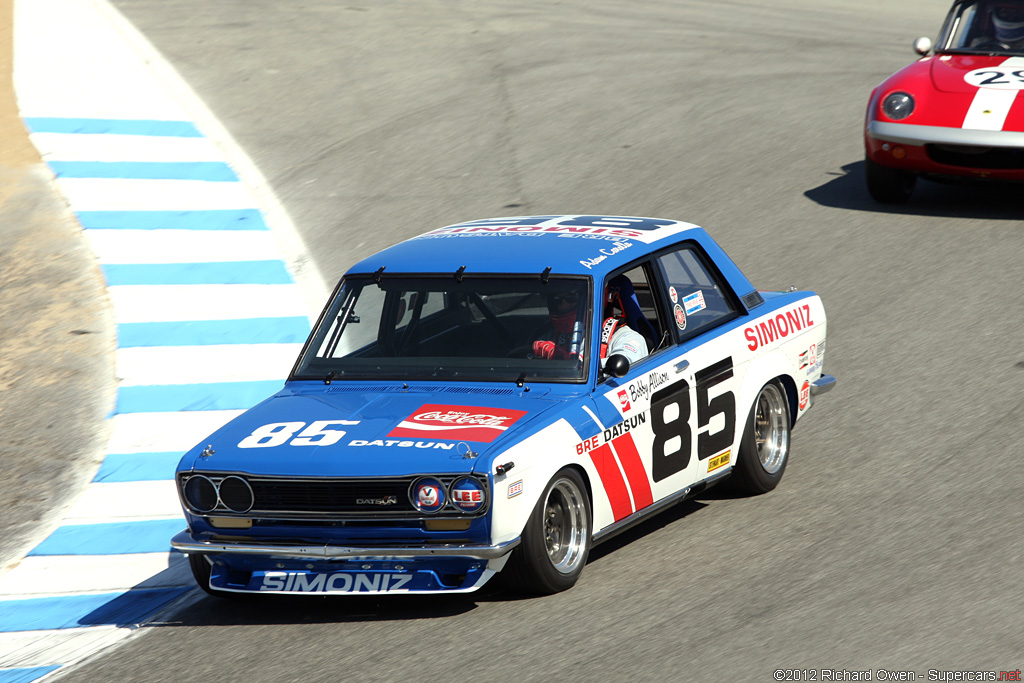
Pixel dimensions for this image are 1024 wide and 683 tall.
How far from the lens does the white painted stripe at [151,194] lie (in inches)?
483

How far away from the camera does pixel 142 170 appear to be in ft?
42.7

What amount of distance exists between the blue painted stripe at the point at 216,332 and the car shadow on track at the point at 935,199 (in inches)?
198

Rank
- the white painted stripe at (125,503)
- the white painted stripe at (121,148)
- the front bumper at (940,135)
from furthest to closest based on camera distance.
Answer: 1. the white painted stripe at (121,148)
2. the front bumper at (940,135)
3. the white painted stripe at (125,503)

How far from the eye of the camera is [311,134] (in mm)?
14516

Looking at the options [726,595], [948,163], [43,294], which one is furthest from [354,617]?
[948,163]

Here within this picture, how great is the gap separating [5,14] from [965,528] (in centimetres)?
1565

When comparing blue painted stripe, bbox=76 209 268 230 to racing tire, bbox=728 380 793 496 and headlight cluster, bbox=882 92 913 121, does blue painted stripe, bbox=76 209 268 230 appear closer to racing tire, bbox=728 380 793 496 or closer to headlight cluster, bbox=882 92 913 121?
headlight cluster, bbox=882 92 913 121

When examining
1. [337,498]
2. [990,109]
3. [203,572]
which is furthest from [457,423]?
[990,109]

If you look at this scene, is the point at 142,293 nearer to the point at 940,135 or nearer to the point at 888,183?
the point at 888,183

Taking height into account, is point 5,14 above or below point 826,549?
above

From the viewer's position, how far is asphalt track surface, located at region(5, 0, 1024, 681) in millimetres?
5098

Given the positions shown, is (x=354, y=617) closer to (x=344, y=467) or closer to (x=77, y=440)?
(x=344, y=467)

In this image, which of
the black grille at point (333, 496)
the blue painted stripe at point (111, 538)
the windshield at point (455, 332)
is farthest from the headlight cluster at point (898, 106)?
the black grille at point (333, 496)

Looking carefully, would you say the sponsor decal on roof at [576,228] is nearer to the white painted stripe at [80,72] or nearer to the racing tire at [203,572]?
the racing tire at [203,572]
